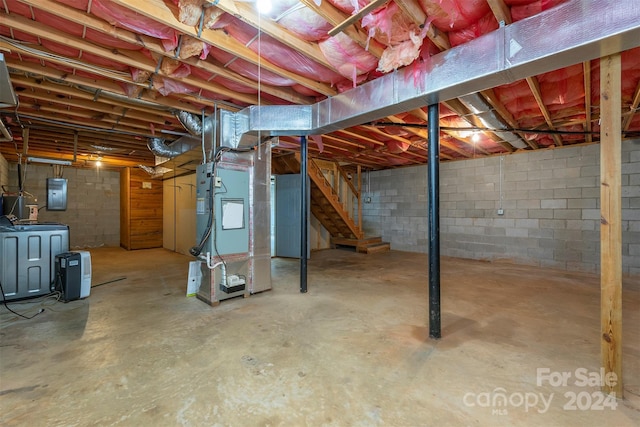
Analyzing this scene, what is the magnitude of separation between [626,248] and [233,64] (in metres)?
6.08

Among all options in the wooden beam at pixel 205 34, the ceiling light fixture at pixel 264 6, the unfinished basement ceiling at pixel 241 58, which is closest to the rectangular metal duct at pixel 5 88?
the unfinished basement ceiling at pixel 241 58

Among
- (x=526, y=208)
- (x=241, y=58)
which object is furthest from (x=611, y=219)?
(x=526, y=208)

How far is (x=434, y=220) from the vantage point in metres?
2.28

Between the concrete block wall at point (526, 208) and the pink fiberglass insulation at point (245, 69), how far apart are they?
487cm

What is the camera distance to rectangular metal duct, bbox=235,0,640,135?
56.0 inches

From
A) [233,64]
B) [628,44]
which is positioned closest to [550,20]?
[628,44]

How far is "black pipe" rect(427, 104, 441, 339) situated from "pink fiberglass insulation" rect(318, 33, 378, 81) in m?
0.64

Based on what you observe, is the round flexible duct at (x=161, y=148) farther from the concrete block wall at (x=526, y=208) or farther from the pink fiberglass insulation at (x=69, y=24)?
the concrete block wall at (x=526, y=208)

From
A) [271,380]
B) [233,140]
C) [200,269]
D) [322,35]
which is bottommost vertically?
[271,380]

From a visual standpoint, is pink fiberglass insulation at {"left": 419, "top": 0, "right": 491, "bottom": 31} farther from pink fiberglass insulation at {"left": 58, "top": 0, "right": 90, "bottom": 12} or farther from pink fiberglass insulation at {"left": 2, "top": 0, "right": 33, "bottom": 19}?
pink fiberglass insulation at {"left": 2, "top": 0, "right": 33, "bottom": 19}

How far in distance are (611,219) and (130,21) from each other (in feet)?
10.2

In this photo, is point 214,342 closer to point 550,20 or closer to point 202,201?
point 202,201

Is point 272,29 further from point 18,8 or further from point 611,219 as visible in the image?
point 611,219

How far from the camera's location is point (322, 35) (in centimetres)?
196
